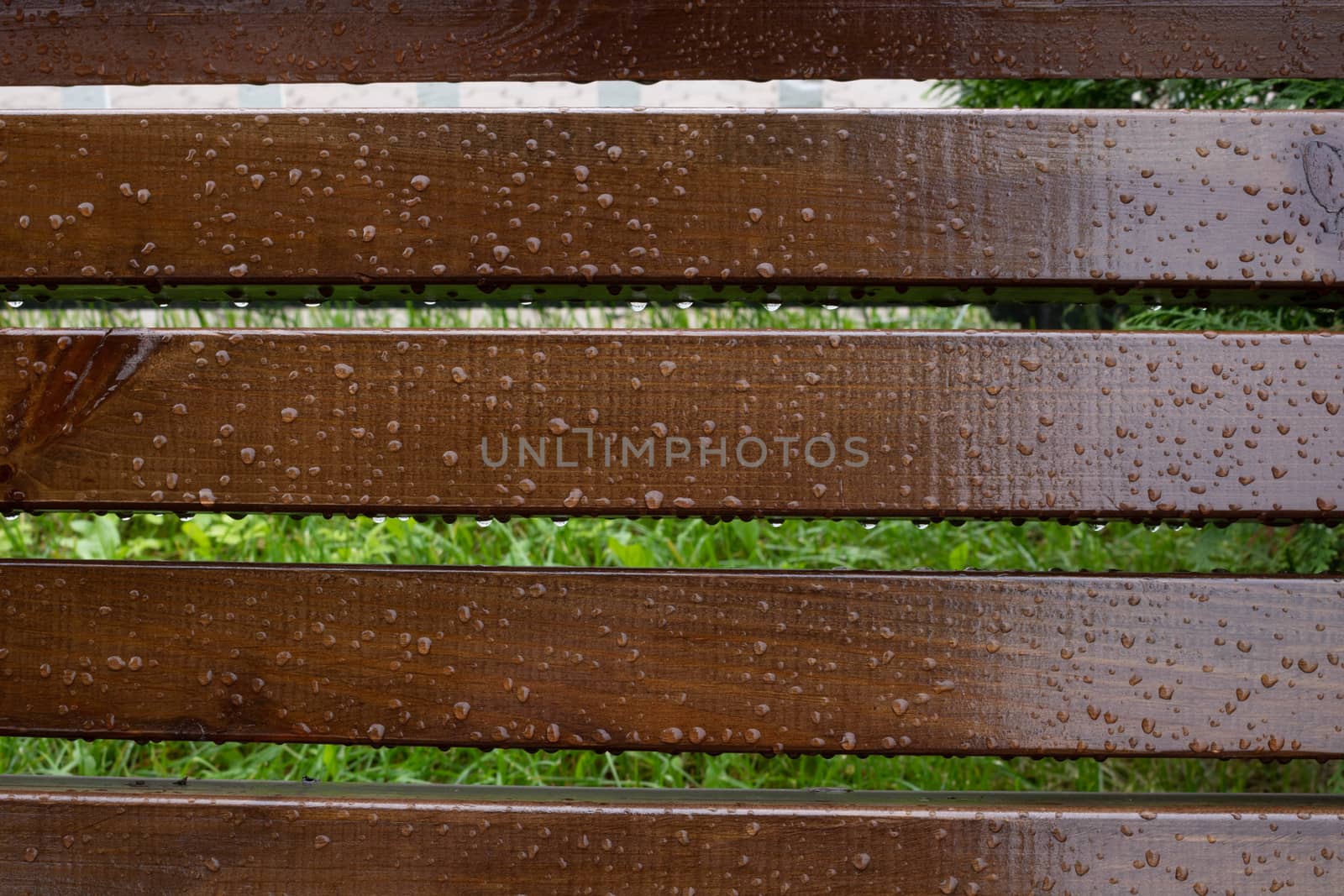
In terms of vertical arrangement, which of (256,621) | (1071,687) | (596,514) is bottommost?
(1071,687)

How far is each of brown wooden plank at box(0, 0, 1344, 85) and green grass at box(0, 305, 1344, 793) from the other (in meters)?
0.72

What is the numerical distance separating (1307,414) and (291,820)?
4.99 ft

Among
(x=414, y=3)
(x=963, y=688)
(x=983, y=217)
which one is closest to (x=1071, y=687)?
(x=963, y=688)

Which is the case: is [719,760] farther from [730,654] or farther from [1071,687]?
[1071,687]

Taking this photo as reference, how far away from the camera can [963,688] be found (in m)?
1.10

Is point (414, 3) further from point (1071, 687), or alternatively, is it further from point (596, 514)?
point (1071, 687)

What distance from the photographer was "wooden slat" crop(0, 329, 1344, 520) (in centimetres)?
109

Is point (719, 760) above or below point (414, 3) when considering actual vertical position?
below

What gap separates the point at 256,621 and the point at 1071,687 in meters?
1.14

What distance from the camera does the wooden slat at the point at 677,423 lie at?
1094 mm

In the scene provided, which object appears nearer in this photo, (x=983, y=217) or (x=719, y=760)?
(x=983, y=217)

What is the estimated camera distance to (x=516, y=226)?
1.12 metres

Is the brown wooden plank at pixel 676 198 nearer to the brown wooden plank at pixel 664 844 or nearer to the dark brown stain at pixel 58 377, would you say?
the dark brown stain at pixel 58 377

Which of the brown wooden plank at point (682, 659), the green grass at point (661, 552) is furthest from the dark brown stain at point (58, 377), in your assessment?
the green grass at point (661, 552)
